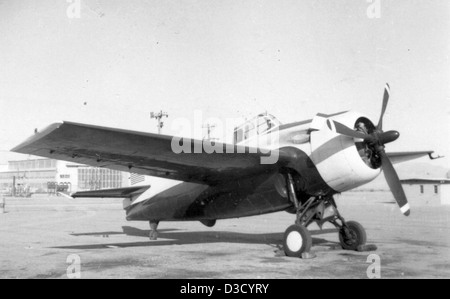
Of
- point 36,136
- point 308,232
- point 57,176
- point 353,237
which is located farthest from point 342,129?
point 57,176

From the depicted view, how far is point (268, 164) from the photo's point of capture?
29.7ft

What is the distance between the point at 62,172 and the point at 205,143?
10269 centimetres

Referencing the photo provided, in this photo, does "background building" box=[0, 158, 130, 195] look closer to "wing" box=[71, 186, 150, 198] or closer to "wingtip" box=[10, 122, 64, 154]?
"wing" box=[71, 186, 150, 198]

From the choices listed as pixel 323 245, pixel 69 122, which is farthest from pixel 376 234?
pixel 69 122

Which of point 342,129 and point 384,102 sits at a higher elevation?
point 384,102

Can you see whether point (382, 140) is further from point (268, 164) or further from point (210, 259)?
point (210, 259)

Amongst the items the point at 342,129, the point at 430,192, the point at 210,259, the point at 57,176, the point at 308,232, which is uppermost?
the point at 57,176

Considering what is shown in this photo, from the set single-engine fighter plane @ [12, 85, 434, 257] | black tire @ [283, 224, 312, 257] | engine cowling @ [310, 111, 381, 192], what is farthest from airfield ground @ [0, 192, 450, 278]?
engine cowling @ [310, 111, 381, 192]

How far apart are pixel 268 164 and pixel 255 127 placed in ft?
4.40

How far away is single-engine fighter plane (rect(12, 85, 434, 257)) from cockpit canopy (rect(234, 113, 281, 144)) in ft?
0.08

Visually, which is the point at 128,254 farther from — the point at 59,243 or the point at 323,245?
the point at 323,245

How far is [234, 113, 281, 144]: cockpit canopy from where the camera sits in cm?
984
